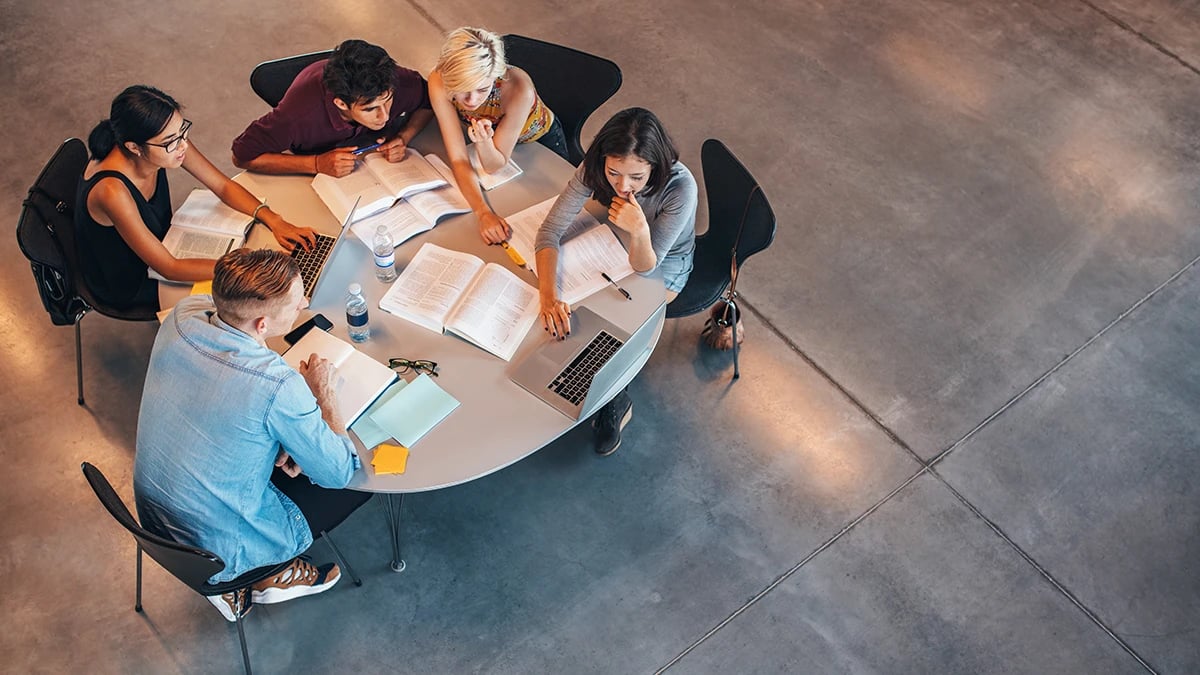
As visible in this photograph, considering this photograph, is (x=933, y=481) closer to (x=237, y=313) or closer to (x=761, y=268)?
(x=761, y=268)

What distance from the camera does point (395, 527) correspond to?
355 centimetres

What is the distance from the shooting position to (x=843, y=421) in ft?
13.7

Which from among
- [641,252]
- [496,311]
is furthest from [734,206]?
[496,311]

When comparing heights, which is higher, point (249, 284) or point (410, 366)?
point (249, 284)

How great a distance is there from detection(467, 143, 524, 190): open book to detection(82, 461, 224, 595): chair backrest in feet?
5.54

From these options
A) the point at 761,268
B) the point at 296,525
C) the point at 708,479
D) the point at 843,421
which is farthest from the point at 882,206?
the point at 296,525

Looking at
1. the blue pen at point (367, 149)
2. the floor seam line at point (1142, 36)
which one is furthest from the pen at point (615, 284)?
the floor seam line at point (1142, 36)

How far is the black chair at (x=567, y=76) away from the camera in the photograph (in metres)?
4.15

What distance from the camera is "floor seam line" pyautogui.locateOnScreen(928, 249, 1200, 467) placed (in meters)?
4.13

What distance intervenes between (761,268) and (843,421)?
890 millimetres

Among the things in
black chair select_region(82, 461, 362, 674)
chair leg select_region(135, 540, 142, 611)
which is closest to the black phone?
black chair select_region(82, 461, 362, 674)

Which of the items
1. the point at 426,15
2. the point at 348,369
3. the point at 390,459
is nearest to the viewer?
the point at 390,459

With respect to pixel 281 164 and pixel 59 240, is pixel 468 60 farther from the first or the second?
pixel 59 240

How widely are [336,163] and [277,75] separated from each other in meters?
0.64
